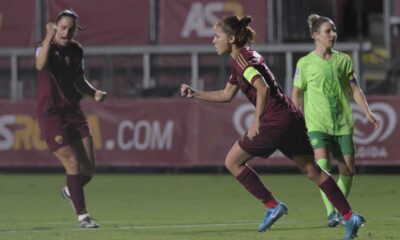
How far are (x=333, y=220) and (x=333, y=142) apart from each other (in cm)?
88

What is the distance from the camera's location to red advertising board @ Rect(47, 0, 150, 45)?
27891 mm

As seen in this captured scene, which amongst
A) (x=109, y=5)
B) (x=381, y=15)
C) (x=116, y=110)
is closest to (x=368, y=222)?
(x=116, y=110)

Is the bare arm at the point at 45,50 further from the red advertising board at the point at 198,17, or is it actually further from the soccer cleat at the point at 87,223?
the red advertising board at the point at 198,17

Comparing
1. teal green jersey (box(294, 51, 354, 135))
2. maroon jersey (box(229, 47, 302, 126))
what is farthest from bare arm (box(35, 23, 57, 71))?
teal green jersey (box(294, 51, 354, 135))

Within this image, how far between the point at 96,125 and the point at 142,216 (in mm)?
8913

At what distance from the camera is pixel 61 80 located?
43.7 ft

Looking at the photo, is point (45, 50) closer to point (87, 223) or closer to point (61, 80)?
point (61, 80)

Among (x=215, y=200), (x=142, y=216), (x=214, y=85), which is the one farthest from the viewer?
(x=214, y=85)

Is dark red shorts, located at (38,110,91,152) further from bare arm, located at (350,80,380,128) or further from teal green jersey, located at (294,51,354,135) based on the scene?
bare arm, located at (350,80,380,128)

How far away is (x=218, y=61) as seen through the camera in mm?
26500

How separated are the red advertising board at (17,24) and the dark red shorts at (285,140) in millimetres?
16858

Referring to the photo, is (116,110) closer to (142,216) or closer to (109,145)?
(109,145)

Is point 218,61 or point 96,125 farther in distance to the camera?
point 218,61

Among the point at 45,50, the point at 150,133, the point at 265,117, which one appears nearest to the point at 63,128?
the point at 45,50
